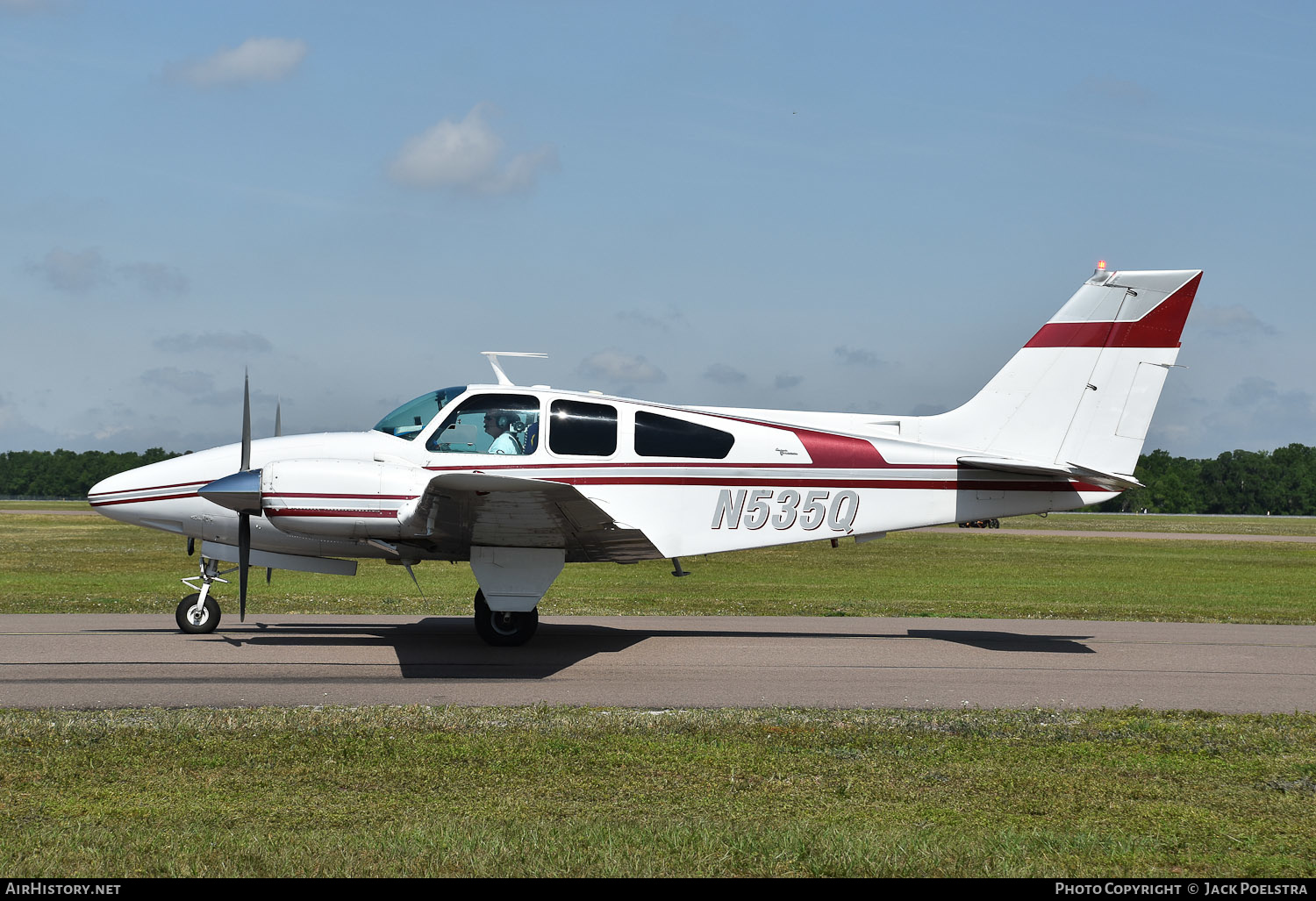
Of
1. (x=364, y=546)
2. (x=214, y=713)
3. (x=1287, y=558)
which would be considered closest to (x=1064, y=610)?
(x=364, y=546)

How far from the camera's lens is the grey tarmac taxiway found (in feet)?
28.6

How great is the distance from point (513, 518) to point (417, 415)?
6.50ft

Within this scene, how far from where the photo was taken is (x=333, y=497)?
10.2 metres

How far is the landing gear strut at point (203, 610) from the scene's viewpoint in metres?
12.0

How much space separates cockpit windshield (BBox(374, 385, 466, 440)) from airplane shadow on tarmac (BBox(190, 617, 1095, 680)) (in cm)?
236

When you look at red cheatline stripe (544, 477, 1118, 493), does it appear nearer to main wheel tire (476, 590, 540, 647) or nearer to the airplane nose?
main wheel tire (476, 590, 540, 647)

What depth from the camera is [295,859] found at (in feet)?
15.2

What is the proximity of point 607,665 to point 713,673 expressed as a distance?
1129 millimetres

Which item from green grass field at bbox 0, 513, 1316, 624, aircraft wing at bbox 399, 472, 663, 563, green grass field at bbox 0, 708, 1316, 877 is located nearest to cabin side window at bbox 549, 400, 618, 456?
aircraft wing at bbox 399, 472, 663, 563

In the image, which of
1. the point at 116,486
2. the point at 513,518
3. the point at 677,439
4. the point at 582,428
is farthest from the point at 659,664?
the point at 116,486

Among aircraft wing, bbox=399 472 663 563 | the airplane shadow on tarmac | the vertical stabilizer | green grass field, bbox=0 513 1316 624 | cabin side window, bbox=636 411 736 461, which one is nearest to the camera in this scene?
aircraft wing, bbox=399 472 663 563

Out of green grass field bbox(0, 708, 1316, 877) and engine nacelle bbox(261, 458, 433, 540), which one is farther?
engine nacelle bbox(261, 458, 433, 540)

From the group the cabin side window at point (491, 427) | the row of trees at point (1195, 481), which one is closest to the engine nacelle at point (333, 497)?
the cabin side window at point (491, 427)

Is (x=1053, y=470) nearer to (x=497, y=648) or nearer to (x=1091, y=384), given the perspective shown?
(x=1091, y=384)
